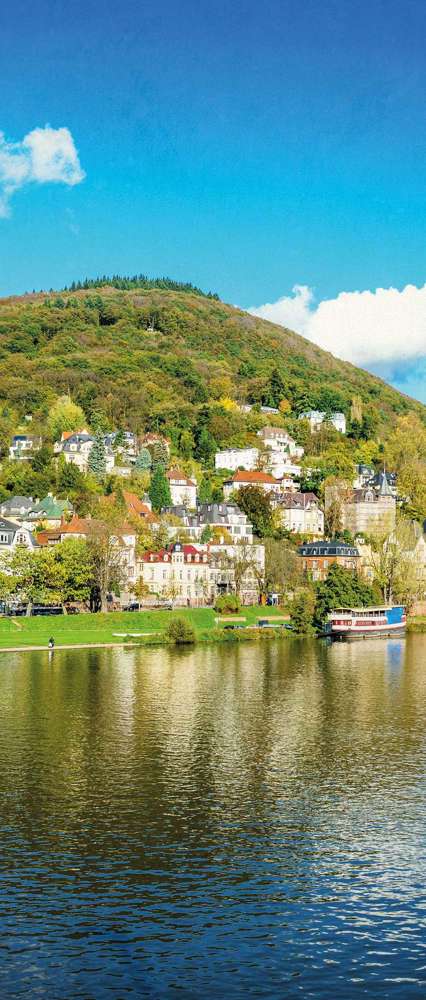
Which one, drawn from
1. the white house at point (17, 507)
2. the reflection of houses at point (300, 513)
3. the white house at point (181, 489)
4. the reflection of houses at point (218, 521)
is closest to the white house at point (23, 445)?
the white house at point (181, 489)

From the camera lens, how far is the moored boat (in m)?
105

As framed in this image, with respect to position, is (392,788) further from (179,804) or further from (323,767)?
(179,804)

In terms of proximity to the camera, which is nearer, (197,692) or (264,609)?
(197,692)

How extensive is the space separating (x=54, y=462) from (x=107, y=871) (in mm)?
130252

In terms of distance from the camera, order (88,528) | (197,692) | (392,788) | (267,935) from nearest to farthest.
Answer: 1. (267,935)
2. (392,788)
3. (197,692)
4. (88,528)

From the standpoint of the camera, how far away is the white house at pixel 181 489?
157 metres

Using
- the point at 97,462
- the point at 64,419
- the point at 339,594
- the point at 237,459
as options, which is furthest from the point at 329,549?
the point at 64,419

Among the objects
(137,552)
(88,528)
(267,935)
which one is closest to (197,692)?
(267,935)

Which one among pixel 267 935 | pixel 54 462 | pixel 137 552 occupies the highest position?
pixel 54 462

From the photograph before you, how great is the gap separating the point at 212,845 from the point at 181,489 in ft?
417

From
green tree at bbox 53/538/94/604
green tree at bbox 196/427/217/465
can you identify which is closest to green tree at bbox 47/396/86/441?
green tree at bbox 196/427/217/465

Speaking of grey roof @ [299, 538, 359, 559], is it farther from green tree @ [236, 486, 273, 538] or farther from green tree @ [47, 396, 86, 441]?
green tree @ [47, 396, 86, 441]

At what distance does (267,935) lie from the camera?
25.0m

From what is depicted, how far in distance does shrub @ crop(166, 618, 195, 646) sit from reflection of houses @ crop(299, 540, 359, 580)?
39.8 metres
